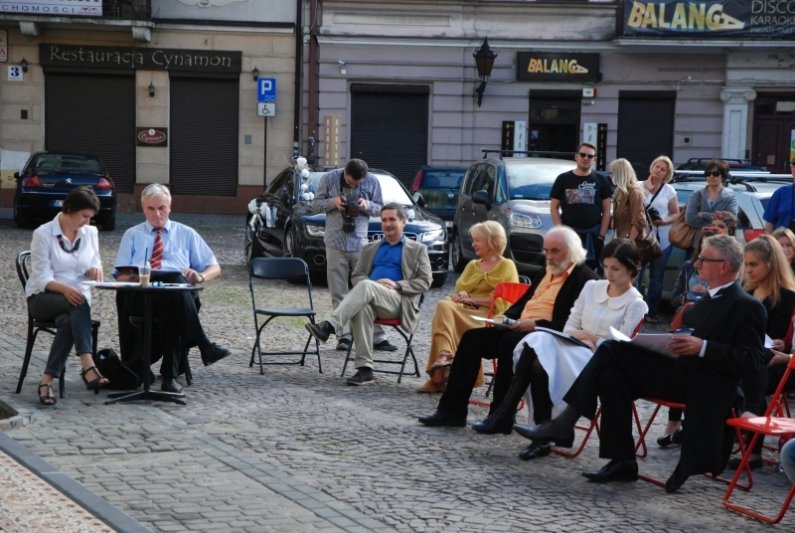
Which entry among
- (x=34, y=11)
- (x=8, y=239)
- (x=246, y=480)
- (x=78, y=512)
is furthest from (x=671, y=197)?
(x=34, y=11)

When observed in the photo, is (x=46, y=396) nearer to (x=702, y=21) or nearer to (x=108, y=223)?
(x=108, y=223)

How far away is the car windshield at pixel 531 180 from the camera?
706 inches

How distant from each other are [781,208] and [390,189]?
7.23 metres

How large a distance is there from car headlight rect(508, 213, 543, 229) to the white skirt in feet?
28.6

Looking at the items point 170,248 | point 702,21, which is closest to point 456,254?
point 170,248

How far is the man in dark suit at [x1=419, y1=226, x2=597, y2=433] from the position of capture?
9047 millimetres

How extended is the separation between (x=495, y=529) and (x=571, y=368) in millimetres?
1922

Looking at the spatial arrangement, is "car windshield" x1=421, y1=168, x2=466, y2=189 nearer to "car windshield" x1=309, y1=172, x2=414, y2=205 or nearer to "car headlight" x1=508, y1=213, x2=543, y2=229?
"car windshield" x1=309, y1=172, x2=414, y2=205

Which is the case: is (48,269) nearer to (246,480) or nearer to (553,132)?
(246,480)

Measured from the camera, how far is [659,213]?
15242mm

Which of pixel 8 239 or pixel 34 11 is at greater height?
pixel 34 11

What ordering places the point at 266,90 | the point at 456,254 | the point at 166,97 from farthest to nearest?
the point at 166,97, the point at 266,90, the point at 456,254

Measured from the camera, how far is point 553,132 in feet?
108

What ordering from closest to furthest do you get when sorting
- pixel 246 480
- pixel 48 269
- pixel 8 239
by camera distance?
1. pixel 246 480
2. pixel 48 269
3. pixel 8 239
